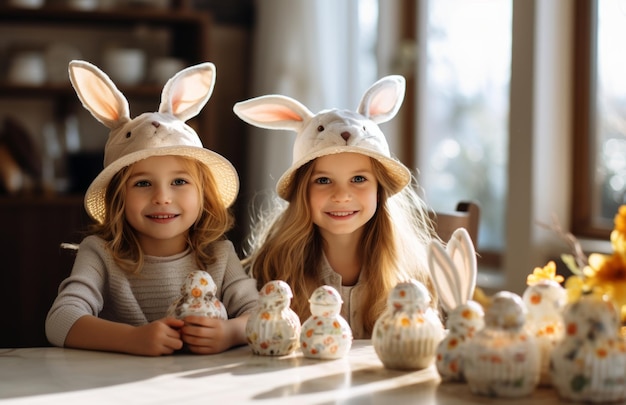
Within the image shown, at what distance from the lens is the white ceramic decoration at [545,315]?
118 cm

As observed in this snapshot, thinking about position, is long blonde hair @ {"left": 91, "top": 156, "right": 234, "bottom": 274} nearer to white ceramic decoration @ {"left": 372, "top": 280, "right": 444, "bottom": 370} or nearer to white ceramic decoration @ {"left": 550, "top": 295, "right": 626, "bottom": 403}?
white ceramic decoration @ {"left": 372, "top": 280, "right": 444, "bottom": 370}

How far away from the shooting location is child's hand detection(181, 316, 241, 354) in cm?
141

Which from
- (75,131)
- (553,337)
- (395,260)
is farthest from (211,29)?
(553,337)

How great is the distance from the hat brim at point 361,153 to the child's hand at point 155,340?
45 cm

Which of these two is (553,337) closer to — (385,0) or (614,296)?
(614,296)

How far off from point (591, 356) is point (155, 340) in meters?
0.63

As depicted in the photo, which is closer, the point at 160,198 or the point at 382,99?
the point at 160,198

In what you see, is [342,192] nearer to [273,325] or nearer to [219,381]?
[273,325]

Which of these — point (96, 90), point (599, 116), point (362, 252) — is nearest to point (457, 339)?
point (362, 252)

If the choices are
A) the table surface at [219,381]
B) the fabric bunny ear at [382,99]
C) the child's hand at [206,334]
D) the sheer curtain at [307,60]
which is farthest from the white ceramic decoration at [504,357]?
the sheer curtain at [307,60]

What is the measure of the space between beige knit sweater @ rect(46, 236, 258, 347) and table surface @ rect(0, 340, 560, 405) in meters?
0.22

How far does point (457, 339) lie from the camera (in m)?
1.21

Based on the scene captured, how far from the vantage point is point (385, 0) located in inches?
162

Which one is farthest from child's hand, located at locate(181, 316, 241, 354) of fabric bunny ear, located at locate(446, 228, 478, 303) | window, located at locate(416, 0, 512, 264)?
window, located at locate(416, 0, 512, 264)
